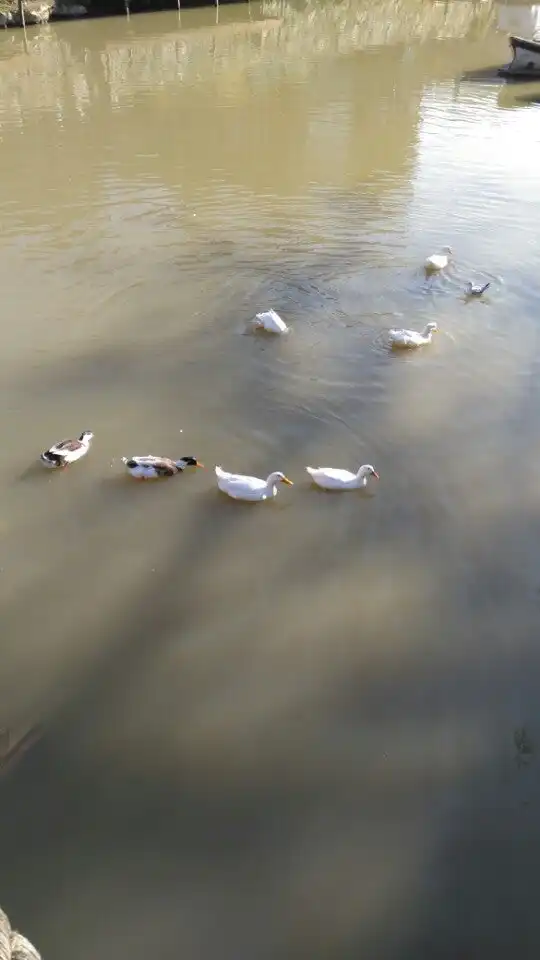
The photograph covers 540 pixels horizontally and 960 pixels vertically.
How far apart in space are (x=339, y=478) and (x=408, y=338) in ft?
8.27

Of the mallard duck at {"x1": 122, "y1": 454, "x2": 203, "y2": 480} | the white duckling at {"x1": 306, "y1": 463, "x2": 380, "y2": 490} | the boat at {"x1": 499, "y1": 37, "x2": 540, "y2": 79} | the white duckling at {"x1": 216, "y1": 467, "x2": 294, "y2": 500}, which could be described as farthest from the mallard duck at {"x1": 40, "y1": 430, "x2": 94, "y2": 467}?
the boat at {"x1": 499, "y1": 37, "x2": 540, "y2": 79}

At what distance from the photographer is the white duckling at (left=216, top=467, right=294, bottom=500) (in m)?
5.83

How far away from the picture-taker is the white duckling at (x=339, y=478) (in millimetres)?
5965

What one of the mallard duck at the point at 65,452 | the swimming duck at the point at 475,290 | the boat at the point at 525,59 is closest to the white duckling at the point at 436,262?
the swimming duck at the point at 475,290

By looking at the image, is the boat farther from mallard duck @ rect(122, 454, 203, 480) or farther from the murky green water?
mallard duck @ rect(122, 454, 203, 480)

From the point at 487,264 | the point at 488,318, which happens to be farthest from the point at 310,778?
the point at 487,264

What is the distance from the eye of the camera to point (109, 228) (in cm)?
1088

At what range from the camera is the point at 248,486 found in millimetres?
5820

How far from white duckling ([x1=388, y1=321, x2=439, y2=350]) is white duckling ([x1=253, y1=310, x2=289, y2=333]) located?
1.17m

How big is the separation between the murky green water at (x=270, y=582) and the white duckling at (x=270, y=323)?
7.3 inches

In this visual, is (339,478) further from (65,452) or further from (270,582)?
(65,452)

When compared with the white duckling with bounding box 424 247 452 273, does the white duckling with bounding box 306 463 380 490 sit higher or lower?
lower

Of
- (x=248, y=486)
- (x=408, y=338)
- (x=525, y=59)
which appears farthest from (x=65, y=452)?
(x=525, y=59)

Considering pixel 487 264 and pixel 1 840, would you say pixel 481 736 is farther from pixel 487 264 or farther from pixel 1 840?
pixel 487 264
